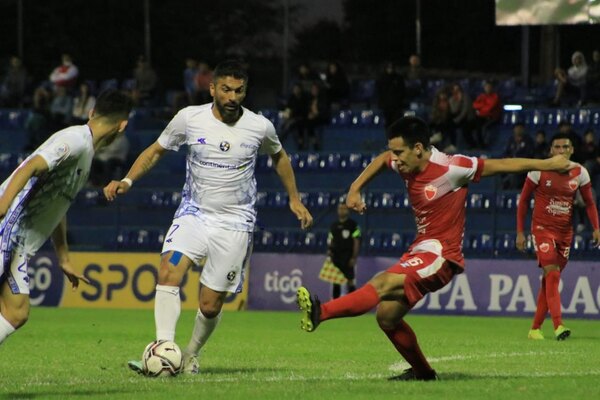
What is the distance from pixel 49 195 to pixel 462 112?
17.8 m

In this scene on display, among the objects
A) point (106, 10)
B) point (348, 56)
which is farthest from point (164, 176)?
point (106, 10)

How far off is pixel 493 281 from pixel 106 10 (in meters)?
17.6

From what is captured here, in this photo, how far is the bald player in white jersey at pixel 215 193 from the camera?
10.5 m

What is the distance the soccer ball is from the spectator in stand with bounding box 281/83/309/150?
1742 centimetres

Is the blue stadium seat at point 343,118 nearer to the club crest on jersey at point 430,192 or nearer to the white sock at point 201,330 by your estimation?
the white sock at point 201,330

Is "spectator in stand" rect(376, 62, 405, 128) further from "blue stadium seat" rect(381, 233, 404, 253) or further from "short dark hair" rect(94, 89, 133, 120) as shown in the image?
"short dark hair" rect(94, 89, 133, 120)

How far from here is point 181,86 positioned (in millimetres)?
34719

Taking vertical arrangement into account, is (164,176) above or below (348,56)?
below

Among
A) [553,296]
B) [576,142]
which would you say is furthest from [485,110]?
[553,296]

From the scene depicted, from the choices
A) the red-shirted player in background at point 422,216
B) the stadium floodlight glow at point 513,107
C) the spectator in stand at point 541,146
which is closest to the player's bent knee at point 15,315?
the red-shirted player in background at point 422,216

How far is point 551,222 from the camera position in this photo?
15.9 meters

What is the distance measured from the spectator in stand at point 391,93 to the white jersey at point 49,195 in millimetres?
17982

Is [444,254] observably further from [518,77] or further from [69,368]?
[518,77]

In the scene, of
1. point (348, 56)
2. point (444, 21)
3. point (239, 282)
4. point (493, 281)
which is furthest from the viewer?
point (348, 56)
